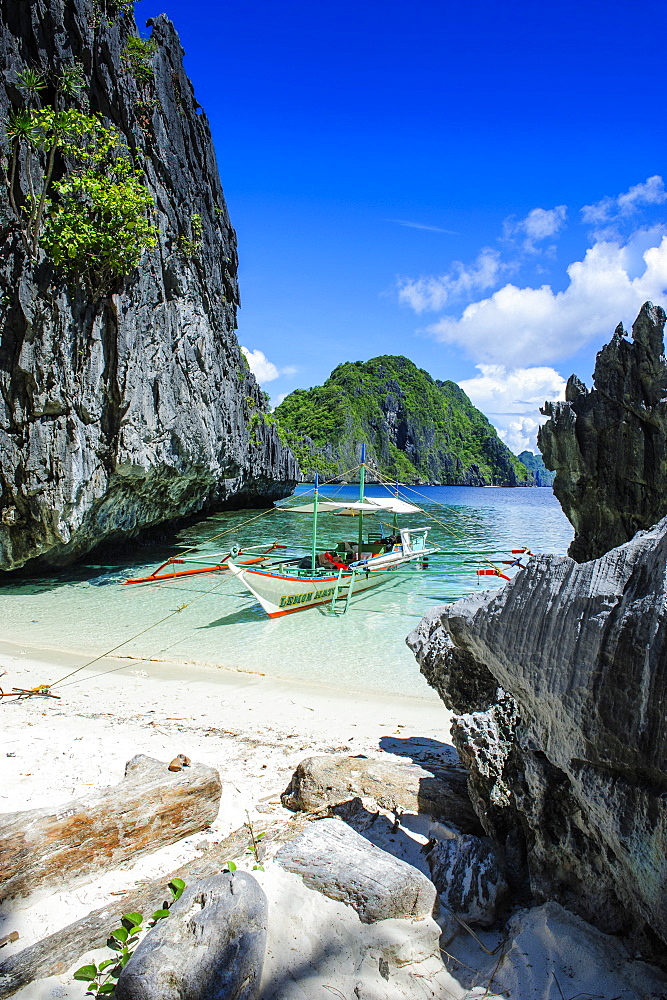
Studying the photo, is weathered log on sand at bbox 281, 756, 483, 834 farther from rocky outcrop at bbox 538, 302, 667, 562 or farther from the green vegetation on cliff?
the green vegetation on cliff

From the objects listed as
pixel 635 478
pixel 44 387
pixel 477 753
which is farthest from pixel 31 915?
pixel 635 478

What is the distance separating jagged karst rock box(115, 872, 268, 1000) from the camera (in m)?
1.87

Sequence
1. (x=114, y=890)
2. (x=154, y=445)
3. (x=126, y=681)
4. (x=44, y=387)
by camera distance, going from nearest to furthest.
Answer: (x=114, y=890), (x=126, y=681), (x=44, y=387), (x=154, y=445)

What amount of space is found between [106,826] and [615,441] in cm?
1550

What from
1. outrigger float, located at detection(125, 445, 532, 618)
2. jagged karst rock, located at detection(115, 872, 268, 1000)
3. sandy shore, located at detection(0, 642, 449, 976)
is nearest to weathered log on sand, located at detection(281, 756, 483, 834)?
sandy shore, located at detection(0, 642, 449, 976)

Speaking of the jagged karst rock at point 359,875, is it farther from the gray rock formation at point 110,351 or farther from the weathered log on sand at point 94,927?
the gray rock formation at point 110,351

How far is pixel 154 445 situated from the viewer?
16.9 m

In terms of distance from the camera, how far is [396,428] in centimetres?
14800

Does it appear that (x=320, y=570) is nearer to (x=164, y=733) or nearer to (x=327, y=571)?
(x=327, y=571)

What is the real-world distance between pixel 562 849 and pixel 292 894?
133 centimetres


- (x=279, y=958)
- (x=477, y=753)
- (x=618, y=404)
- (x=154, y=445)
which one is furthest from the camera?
(x=154, y=445)

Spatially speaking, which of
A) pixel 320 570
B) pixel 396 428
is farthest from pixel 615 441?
pixel 396 428

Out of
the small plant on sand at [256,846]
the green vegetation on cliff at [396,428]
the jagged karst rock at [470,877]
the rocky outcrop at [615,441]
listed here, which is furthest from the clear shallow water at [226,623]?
the green vegetation on cliff at [396,428]

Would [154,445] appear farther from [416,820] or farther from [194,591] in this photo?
[416,820]
